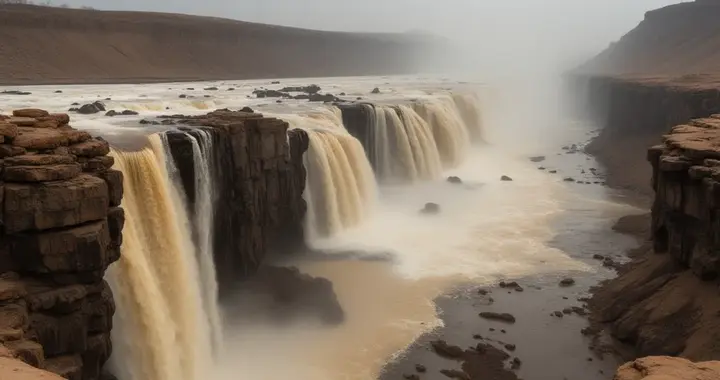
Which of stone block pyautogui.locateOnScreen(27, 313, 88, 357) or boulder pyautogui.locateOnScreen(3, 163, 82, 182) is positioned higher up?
boulder pyautogui.locateOnScreen(3, 163, 82, 182)

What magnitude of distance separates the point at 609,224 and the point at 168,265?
2090cm

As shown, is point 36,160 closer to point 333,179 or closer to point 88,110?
point 333,179

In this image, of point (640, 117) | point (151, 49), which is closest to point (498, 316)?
point (640, 117)

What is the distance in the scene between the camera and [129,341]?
15.6 metres

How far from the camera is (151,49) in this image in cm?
8325

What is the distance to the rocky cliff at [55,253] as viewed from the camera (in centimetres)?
1280

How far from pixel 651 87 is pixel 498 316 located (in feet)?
117

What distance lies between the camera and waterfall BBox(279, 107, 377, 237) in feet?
90.9

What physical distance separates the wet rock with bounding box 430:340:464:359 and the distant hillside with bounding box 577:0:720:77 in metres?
58.6

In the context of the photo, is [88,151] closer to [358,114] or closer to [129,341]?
[129,341]

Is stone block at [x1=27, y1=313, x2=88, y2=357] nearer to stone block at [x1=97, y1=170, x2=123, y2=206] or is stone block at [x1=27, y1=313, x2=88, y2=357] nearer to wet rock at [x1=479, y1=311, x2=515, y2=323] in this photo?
stone block at [x1=97, y1=170, x2=123, y2=206]

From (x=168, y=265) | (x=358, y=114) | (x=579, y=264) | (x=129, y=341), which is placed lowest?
(x=579, y=264)

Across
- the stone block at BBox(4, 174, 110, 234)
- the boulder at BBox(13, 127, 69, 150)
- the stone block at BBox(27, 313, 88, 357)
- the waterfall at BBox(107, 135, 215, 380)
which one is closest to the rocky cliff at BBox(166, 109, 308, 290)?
the waterfall at BBox(107, 135, 215, 380)

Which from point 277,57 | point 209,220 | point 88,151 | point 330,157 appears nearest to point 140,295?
point 88,151
